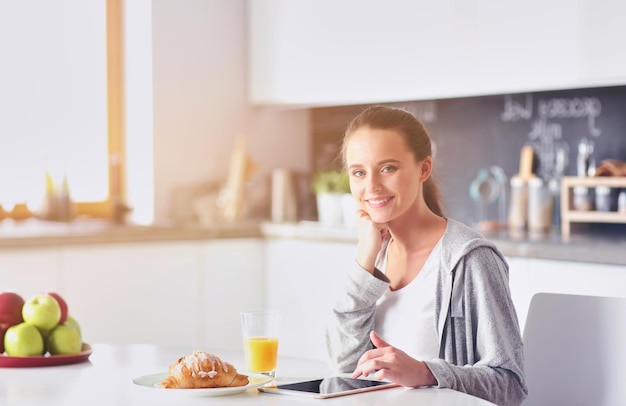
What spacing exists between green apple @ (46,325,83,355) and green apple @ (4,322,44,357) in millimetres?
22

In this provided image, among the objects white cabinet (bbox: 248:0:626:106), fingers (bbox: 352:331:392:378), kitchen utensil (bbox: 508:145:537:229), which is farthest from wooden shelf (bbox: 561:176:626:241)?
fingers (bbox: 352:331:392:378)

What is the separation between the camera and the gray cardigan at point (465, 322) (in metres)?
1.70

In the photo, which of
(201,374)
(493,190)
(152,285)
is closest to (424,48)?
(493,190)

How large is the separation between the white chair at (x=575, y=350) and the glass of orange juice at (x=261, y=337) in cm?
57

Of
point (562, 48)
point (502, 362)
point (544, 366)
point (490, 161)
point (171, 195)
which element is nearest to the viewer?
point (502, 362)

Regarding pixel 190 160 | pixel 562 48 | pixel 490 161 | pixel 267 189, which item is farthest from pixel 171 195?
pixel 562 48

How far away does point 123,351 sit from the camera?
2074 millimetres

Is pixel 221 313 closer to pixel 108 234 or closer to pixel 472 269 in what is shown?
pixel 108 234

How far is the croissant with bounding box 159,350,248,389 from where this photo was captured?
1626 millimetres

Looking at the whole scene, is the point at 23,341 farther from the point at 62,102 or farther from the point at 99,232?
the point at 62,102

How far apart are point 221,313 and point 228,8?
1397 millimetres

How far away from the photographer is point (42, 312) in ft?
6.37

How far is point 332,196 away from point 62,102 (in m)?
1.25

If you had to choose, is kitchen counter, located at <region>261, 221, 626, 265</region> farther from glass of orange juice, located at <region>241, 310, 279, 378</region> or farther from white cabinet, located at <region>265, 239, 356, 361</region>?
glass of orange juice, located at <region>241, 310, 279, 378</region>
